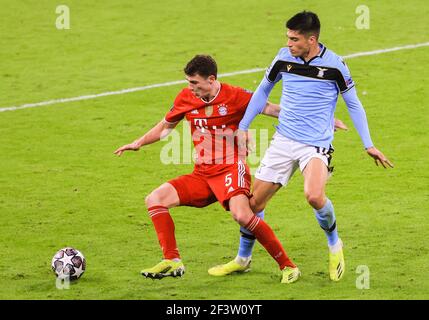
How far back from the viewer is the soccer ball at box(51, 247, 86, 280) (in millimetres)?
10688

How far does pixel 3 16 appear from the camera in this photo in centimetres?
2336

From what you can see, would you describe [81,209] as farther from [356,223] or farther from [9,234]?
[356,223]

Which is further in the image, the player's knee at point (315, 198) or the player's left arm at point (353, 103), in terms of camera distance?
the player's left arm at point (353, 103)

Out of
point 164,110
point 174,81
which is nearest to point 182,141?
point 164,110

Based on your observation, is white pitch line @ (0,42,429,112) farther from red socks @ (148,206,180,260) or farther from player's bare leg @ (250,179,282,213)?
player's bare leg @ (250,179,282,213)

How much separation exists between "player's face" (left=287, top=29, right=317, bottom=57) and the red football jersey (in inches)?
29.0

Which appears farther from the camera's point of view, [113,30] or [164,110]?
[113,30]

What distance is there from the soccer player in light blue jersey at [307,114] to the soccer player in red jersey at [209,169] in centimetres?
19

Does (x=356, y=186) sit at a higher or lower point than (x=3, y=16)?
lower

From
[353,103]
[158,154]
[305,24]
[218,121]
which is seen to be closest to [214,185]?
[218,121]

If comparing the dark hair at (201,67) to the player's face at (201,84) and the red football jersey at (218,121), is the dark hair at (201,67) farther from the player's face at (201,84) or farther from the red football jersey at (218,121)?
the red football jersey at (218,121)

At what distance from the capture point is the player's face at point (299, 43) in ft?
34.4

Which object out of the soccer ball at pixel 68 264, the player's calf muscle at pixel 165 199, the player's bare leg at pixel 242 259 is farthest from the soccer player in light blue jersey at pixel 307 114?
the soccer ball at pixel 68 264

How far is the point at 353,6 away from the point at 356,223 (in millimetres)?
11348
